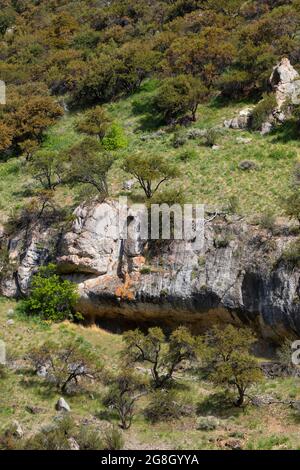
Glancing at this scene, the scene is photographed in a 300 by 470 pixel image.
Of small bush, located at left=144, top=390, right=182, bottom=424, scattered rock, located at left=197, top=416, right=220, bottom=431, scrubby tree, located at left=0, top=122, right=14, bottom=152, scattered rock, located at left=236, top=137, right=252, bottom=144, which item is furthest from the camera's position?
scrubby tree, located at left=0, top=122, right=14, bottom=152

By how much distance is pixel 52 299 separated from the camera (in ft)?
108

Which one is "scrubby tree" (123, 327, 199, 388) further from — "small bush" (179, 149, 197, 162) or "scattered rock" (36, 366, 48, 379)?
"small bush" (179, 149, 197, 162)

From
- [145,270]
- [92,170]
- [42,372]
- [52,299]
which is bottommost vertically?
[42,372]

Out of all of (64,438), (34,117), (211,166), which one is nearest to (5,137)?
(34,117)

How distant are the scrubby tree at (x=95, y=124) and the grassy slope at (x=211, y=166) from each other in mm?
975

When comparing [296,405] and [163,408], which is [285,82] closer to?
[296,405]

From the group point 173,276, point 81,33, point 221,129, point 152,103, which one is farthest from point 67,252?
point 81,33

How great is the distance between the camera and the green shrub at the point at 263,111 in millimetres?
42812

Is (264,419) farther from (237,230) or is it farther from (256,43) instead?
(256,43)

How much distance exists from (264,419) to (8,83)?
173 ft

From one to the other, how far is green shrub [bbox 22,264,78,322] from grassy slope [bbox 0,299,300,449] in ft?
10.8

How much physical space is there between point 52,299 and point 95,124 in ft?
70.2

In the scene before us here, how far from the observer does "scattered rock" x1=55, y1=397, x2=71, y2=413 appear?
25.6 m

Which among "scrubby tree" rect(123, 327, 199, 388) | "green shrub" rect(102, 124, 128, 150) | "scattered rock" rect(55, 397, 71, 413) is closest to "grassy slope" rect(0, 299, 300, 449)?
"scattered rock" rect(55, 397, 71, 413)
